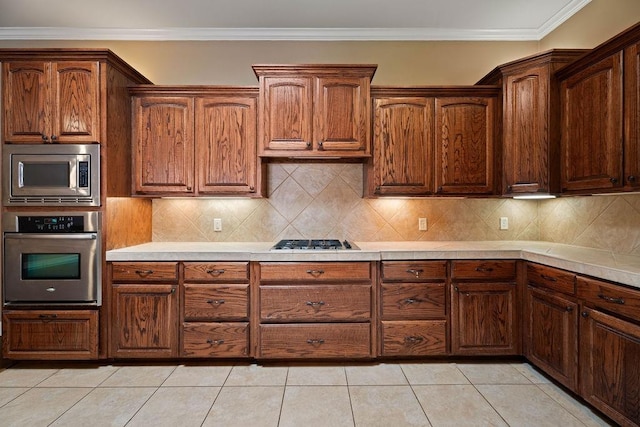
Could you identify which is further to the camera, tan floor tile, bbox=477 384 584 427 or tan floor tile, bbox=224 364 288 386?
tan floor tile, bbox=224 364 288 386

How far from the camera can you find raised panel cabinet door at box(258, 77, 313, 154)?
9.34ft

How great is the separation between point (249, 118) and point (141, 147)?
93 centimetres

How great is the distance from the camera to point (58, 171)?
256cm

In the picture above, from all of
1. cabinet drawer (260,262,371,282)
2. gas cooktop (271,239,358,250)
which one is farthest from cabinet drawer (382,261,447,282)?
gas cooktop (271,239,358,250)

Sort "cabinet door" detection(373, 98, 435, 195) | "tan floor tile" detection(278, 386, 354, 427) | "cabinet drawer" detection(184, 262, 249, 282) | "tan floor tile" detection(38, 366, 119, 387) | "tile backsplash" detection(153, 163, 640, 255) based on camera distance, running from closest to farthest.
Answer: "tan floor tile" detection(278, 386, 354, 427) → "tan floor tile" detection(38, 366, 119, 387) → "cabinet drawer" detection(184, 262, 249, 282) → "cabinet door" detection(373, 98, 435, 195) → "tile backsplash" detection(153, 163, 640, 255)

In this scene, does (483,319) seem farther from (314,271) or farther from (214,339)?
(214,339)

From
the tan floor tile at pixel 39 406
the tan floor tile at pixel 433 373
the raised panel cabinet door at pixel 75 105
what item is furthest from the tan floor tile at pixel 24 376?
the tan floor tile at pixel 433 373

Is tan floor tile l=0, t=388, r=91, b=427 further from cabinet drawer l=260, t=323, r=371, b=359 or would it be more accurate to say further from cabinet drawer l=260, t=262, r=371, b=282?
cabinet drawer l=260, t=262, r=371, b=282

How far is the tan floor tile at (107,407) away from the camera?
2.00 m

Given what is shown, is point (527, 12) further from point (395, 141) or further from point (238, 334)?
point (238, 334)

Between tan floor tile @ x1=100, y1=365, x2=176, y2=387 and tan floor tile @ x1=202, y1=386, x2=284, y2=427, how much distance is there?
1.72 ft

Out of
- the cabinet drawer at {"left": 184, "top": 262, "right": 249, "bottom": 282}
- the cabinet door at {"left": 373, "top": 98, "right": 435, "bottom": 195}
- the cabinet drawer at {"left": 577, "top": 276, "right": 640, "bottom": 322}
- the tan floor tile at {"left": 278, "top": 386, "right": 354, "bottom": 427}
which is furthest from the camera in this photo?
the cabinet door at {"left": 373, "top": 98, "right": 435, "bottom": 195}

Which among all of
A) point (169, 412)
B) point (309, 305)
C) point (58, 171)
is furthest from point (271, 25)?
point (169, 412)

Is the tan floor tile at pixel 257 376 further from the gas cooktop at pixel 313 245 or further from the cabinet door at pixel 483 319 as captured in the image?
the cabinet door at pixel 483 319
